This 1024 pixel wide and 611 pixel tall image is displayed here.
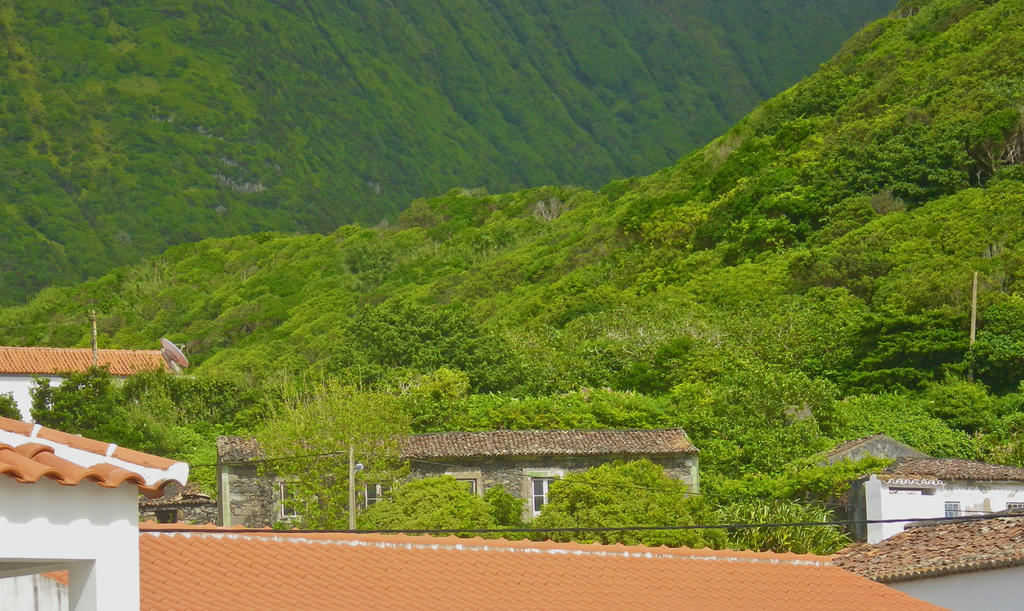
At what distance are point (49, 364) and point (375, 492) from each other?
95.3 ft

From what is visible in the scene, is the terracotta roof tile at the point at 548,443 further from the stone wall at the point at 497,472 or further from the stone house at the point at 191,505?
the stone house at the point at 191,505

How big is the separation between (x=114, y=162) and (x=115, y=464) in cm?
13781

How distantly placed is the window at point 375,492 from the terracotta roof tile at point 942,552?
1562 cm

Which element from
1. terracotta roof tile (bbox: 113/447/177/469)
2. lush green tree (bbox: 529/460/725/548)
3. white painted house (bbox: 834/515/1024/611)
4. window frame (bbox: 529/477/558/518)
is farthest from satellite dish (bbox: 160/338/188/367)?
terracotta roof tile (bbox: 113/447/177/469)

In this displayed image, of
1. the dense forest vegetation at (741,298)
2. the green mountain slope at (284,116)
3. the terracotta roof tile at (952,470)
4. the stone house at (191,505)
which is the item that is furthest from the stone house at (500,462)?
the green mountain slope at (284,116)

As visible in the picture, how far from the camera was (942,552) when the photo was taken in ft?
65.4

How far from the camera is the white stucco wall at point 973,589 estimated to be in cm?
1906

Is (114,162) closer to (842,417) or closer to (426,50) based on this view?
(426,50)

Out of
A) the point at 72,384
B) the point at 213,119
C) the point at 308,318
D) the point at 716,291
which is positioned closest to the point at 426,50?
the point at 213,119

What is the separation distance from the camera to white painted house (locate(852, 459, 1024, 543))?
2555 centimetres

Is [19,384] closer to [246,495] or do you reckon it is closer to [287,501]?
[246,495]

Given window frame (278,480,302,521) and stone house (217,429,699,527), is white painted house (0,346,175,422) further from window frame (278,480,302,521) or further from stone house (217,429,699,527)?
window frame (278,480,302,521)

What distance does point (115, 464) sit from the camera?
930 centimetres

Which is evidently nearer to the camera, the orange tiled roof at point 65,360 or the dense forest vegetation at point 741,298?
the dense forest vegetation at point 741,298
